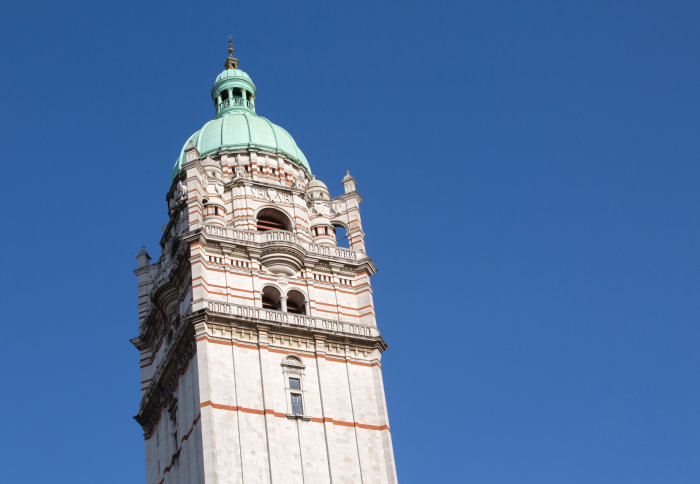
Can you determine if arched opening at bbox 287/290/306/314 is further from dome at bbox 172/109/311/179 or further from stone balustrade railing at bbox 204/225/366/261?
dome at bbox 172/109/311/179

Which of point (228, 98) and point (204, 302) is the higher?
point (228, 98)

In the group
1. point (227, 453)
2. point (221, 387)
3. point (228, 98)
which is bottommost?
point (227, 453)

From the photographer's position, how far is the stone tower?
4659 cm

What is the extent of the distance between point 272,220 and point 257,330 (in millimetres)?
8356

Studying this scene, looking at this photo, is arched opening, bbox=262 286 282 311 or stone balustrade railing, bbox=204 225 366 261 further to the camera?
stone balustrade railing, bbox=204 225 366 261

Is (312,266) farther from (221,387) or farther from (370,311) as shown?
(221,387)

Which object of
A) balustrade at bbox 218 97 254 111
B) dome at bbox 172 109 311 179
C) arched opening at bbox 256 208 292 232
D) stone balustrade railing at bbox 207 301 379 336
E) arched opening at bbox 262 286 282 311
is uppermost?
balustrade at bbox 218 97 254 111

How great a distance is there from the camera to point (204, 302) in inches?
1934

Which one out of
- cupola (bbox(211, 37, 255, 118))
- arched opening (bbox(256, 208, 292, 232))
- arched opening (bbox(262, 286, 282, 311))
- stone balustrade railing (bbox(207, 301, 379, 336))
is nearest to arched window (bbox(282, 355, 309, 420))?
stone balustrade railing (bbox(207, 301, 379, 336))

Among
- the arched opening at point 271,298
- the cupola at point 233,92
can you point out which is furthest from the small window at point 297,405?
the cupola at point 233,92

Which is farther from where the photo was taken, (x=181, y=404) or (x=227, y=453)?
(x=181, y=404)

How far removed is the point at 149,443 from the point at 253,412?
24.6 feet

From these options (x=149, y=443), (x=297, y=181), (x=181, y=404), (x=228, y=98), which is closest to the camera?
(x=181, y=404)

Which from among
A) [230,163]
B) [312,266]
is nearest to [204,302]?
[312,266]
